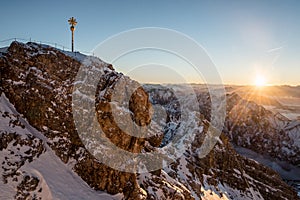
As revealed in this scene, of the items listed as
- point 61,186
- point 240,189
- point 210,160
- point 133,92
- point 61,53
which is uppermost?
point 61,53

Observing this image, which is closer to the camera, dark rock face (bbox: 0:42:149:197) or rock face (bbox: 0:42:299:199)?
rock face (bbox: 0:42:299:199)

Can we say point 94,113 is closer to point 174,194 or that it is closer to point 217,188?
point 174,194

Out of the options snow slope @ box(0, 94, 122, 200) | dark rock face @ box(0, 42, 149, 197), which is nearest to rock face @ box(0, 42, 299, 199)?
dark rock face @ box(0, 42, 149, 197)

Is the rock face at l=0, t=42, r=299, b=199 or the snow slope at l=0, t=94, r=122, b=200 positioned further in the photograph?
the rock face at l=0, t=42, r=299, b=199

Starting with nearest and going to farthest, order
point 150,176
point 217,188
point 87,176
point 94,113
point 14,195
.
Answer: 1. point 14,195
2. point 87,176
3. point 94,113
4. point 150,176
5. point 217,188

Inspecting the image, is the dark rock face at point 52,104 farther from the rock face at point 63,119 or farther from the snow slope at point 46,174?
the snow slope at point 46,174

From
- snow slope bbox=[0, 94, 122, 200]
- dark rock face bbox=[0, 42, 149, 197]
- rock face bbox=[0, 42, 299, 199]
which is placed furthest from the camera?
dark rock face bbox=[0, 42, 149, 197]

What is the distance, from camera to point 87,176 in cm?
2195

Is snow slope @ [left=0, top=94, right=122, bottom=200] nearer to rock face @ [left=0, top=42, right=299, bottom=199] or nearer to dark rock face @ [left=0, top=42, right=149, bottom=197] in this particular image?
rock face @ [left=0, top=42, right=299, bottom=199]

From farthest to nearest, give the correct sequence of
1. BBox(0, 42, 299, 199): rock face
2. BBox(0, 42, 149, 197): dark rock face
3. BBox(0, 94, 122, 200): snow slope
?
BBox(0, 42, 149, 197): dark rock face → BBox(0, 42, 299, 199): rock face → BBox(0, 94, 122, 200): snow slope

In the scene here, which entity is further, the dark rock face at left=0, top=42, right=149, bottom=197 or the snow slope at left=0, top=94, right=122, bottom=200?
the dark rock face at left=0, top=42, right=149, bottom=197

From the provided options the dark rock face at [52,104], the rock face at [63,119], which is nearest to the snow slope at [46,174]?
the rock face at [63,119]

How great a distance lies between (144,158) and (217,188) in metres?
20.9

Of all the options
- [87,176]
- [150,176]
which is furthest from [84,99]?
[150,176]
